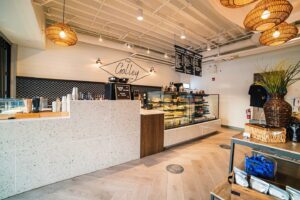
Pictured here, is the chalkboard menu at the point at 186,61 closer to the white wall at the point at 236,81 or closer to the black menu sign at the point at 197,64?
the black menu sign at the point at 197,64

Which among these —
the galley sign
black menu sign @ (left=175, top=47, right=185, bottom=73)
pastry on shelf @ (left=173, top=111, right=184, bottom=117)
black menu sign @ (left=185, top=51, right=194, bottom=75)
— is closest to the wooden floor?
pastry on shelf @ (left=173, top=111, right=184, bottom=117)

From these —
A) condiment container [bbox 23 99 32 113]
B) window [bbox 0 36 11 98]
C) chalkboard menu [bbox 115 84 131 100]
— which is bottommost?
condiment container [bbox 23 99 32 113]

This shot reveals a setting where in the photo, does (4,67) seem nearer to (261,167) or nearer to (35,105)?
(35,105)

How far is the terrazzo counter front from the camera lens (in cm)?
204

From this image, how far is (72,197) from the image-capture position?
2055mm

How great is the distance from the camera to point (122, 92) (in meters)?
3.19

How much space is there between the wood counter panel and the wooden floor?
211 millimetres

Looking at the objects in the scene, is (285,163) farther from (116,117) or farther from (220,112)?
(220,112)

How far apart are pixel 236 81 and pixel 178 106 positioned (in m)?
3.61

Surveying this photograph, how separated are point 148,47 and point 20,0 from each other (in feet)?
15.4

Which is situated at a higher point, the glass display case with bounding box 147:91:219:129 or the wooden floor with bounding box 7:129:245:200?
the glass display case with bounding box 147:91:219:129

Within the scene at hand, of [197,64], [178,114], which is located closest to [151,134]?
[178,114]

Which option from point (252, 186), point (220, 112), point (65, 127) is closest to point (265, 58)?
point (220, 112)

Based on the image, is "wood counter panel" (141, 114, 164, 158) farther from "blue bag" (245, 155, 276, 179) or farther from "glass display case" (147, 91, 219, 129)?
"blue bag" (245, 155, 276, 179)
